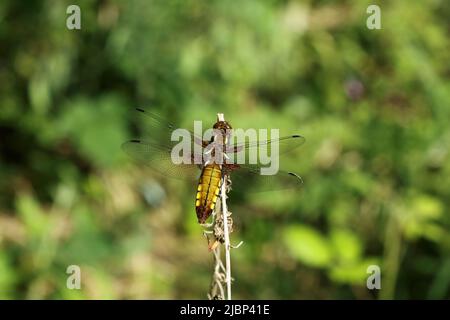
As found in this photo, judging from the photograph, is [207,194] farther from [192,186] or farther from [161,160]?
[192,186]

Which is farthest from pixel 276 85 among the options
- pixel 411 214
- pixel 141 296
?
pixel 141 296
